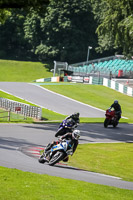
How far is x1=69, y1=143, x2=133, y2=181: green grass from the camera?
17078mm

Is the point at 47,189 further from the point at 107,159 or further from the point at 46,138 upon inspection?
the point at 46,138

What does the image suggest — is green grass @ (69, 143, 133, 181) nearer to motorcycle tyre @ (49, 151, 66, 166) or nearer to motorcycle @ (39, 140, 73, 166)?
motorcycle @ (39, 140, 73, 166)

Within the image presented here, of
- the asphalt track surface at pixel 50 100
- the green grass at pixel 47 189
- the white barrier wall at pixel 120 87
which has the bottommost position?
the asphalt track surface at pixel 50 100

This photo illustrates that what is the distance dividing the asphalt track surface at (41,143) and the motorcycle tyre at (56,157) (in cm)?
21

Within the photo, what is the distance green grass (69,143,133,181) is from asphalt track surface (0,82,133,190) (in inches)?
45.9

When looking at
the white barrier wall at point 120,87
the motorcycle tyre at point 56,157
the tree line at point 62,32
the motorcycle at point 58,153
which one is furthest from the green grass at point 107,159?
the tree line at point 62,32

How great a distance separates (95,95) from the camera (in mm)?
52219

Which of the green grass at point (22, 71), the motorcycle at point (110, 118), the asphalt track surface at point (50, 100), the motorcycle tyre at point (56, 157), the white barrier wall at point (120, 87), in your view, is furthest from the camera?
the green grass at point (22, 71)

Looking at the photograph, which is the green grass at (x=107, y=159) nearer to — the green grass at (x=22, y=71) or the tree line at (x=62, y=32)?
the green grass at (x=22, y=71)

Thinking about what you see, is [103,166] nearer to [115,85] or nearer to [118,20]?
[118,20]

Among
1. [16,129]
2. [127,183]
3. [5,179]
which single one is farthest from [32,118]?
[5,179]

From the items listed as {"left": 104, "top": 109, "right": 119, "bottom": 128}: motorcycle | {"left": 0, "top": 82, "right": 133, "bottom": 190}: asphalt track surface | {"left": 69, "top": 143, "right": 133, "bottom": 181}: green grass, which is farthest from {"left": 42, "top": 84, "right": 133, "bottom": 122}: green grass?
{"left": 69, "top": 143, "right": 133, "bottom": 181}: green grass

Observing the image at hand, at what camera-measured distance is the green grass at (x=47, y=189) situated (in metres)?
10.1

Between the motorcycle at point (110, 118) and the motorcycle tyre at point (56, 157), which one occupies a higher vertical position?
the motorcycle tyre at point (56, 157)
